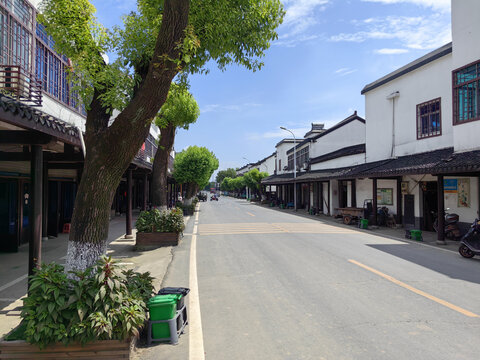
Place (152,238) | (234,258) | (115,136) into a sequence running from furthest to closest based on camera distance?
(152,238)
(234,258)
(115,136)

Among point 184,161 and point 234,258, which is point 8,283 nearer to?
point 234,258

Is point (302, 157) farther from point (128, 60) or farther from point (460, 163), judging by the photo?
point (128, 60)

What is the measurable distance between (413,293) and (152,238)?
8.84 meters

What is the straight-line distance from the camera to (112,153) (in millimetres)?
4691

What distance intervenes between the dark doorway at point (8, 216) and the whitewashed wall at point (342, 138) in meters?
29.7

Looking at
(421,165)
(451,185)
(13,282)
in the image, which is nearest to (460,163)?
(421,165)

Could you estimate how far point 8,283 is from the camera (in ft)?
24.4

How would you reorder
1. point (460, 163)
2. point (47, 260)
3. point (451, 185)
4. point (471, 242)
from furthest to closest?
1. point (451, 185)
2. point (460, 163)
3. point (471, 242)
4. point (47, 260)

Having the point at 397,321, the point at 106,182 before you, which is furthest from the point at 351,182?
the point at 106,182

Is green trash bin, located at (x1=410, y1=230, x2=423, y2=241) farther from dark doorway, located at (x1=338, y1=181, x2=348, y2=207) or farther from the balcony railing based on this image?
the balcony railing

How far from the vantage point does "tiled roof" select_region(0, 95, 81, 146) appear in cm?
467

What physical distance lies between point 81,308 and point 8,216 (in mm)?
9376

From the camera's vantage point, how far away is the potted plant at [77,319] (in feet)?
12.7

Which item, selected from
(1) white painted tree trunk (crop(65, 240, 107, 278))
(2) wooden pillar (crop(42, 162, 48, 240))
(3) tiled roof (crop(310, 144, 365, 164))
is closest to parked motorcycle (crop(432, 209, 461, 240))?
(3) tiled roof (crop(310, 144, 365, 164))
